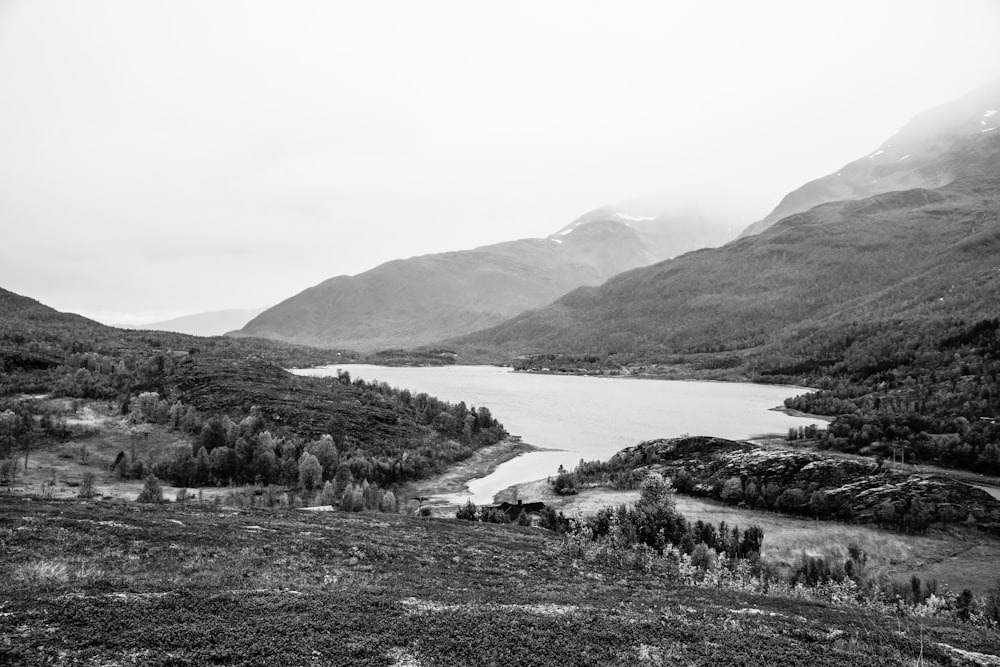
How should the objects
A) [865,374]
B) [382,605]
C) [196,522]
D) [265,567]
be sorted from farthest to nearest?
[865,374] → [196,522] → [265,567] → [382,605]

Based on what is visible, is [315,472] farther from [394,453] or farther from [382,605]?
[382,605]

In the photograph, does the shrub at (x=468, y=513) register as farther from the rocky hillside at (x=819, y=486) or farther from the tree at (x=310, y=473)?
the rocky hillside at (x=819, y=486)

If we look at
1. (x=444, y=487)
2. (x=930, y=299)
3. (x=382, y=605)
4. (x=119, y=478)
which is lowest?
(x=444, y=487)

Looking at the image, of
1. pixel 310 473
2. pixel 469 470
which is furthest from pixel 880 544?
pixel 310 473

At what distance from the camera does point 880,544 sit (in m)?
37.2

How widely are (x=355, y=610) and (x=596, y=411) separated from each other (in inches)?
3822

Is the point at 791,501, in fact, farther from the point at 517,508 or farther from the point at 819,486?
the point at 517,508

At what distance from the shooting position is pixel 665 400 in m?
121

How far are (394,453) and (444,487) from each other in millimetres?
10875

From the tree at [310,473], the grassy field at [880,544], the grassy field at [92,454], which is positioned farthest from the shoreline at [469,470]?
the grassy field at [92,454]

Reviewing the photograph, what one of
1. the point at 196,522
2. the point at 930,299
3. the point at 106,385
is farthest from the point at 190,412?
the point at 930,299

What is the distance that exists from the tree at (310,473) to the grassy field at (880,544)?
22.3 m

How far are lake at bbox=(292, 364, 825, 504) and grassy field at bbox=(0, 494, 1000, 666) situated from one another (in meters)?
30.4

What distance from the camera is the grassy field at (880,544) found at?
107 feet
